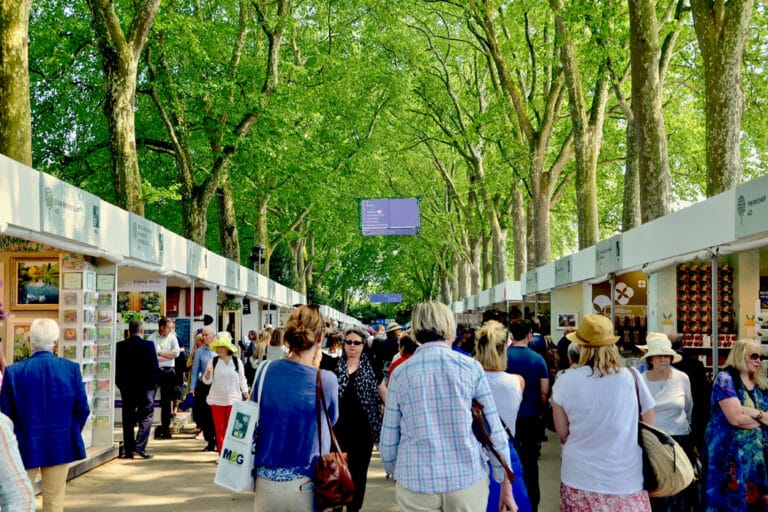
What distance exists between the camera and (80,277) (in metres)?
11.4

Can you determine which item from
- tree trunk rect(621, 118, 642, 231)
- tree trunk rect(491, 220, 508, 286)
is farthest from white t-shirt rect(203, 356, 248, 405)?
tree trunk rect(491, 220, 508, 286)

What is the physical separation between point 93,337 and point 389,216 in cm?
2799

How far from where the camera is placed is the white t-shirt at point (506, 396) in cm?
622

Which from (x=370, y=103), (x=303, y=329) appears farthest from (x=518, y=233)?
(x=303, y=329)

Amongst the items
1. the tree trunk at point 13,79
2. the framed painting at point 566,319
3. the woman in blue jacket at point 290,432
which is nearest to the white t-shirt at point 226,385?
the tree trunk at point 13,79

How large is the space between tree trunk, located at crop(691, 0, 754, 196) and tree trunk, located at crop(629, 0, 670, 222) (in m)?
2.07

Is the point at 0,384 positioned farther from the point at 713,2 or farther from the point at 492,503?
the point at 713,2

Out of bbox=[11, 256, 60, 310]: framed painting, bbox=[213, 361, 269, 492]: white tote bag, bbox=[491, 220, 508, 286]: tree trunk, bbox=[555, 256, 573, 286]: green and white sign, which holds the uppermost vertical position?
bbox=[491, 220, 508, 286]: tree trunk

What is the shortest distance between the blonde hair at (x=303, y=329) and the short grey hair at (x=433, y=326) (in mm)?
622

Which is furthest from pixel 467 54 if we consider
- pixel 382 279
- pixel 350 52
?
pixel 382 279

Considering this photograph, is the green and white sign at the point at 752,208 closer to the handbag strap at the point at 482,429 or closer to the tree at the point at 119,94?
the handbag strap at the point at 482,429

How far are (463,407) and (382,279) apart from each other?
3089 inches

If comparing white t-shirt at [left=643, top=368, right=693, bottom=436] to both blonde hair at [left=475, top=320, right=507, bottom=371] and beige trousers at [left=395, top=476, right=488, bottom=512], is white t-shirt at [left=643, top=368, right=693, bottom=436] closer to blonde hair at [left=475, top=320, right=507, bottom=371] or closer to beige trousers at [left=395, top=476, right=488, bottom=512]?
blonde hair at [left=475, top=320, right=507, bottom=371]

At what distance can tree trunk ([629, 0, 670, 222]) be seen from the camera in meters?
Result: 16.7
